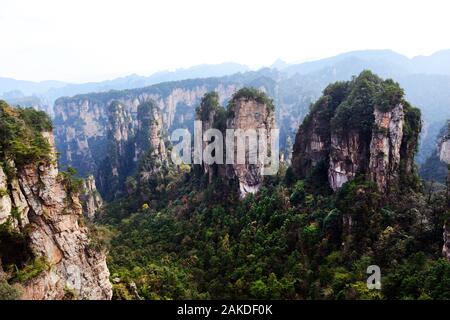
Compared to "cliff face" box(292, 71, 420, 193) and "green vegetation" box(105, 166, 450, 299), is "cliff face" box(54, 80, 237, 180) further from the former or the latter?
"cliff face" box(292, 71, 420, 193)

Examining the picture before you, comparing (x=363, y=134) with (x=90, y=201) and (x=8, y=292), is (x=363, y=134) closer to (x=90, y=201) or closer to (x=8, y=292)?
(x=8, y=292)

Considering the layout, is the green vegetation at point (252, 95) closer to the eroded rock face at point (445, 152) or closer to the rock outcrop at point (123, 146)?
the eroded rock face at point (445, 152)

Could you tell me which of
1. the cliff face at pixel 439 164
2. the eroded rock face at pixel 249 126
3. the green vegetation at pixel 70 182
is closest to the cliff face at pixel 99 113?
the cliff face at pixel 439 164

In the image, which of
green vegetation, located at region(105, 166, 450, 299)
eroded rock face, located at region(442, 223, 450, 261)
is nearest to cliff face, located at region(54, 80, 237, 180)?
green vegetation, located at region(105, 166, 450, 299)

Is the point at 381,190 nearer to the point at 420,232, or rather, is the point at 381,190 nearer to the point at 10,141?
the point at 420,232
